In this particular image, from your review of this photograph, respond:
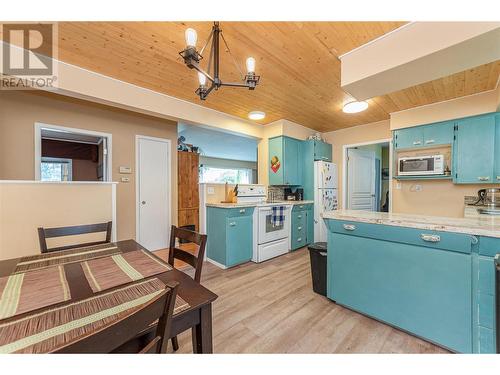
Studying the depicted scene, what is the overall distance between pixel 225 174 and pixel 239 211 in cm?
652

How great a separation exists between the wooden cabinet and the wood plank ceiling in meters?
1.87

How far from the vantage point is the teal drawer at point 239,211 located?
3.04 meters

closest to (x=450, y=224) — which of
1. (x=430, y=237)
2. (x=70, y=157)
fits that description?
(x=430, y=237)

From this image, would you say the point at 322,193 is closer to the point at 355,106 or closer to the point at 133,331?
the point at 355,106

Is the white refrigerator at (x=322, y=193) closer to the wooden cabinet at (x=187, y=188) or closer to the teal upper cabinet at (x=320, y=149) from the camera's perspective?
the teal upper cabinet at (x=320, y=149)

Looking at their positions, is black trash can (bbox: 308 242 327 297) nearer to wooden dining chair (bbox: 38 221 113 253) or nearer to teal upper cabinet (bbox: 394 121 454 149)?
wooden dining chair (bbox: 38 221 113 253)

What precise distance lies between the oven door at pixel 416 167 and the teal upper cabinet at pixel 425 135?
0.26m

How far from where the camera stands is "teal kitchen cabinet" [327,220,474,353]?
1418mm

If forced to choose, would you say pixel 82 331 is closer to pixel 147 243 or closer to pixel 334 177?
pixel 147 243

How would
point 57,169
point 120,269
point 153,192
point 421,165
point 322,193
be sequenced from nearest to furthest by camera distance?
point 120,269, point 421,165, point 153,192, point 322,193, point 57,169

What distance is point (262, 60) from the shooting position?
2.10m

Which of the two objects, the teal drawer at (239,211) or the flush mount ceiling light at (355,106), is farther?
the teal drawer at (239,211)

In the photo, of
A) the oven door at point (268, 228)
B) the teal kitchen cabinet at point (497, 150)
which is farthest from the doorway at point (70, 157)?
the teal kitchen cabinet at point (497, 150)

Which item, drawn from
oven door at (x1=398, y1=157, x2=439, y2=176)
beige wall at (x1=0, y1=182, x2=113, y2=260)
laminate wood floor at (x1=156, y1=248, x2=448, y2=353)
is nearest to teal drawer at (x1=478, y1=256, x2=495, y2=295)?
laminate wood floor at (x1=156, y1=248, x2=448, y2=353)
